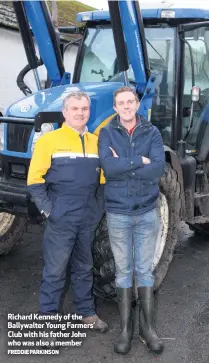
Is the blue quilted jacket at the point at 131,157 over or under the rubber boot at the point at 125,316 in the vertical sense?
over

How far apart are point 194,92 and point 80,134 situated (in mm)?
1574

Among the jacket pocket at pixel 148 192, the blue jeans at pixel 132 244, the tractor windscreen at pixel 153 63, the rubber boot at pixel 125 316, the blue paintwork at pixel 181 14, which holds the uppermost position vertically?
the blue paintwork at pixel 181 14

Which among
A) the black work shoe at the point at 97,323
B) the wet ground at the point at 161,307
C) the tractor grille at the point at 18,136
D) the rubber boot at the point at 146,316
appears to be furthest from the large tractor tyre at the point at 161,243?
the tractor grille at the point at 18,136

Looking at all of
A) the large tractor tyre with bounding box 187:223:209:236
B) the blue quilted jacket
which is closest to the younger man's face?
the blue quilted jacket

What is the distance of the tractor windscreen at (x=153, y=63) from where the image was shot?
4.60m

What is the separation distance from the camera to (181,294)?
4289 millimetres

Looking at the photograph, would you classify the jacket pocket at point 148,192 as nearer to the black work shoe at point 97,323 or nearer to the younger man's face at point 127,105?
the younger man's face at point 127,105

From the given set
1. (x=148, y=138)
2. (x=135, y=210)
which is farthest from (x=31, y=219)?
(x=148, y=138)

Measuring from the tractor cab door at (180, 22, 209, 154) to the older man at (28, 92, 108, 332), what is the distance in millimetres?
1605

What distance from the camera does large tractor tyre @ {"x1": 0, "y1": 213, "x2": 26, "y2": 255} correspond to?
4879 mm

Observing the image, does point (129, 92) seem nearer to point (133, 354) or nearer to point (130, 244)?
point (130, 244)

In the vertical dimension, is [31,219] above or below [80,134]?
below

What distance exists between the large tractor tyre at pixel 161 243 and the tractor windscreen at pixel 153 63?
0.79m

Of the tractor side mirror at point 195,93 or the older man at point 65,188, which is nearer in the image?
the older man at point 65,188
